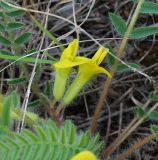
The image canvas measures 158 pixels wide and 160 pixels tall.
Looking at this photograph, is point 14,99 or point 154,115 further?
point 154,115

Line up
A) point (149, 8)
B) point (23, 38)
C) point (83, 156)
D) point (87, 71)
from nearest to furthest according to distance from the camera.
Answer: point (83, 156) < point (87, 71) < point (149, 8) < point (23, 38)

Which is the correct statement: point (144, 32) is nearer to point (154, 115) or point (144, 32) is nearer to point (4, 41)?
point (154, 115)

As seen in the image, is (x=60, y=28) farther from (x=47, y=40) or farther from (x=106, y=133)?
(x=106, y=133)

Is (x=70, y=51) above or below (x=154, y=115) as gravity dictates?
above

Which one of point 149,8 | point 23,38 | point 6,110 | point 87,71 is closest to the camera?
point 6,110

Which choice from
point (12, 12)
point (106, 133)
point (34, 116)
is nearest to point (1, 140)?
point (34, 116)

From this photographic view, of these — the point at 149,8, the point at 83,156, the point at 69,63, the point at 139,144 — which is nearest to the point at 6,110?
the point at 69,63
